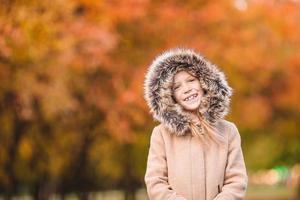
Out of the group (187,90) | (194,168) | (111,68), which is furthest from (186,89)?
(111,68)

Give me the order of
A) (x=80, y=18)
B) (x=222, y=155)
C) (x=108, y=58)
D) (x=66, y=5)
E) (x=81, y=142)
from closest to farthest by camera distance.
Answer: (x=222, y=155)
(x=66, y=5)
(x=80, y=18)
(x=108, y=58)
(x=81, y=142)

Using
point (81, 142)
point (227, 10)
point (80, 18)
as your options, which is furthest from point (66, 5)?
point (81, 142)

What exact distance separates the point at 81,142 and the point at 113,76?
→ 227 inches

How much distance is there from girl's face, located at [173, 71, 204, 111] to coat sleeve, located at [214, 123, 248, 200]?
1.11ft

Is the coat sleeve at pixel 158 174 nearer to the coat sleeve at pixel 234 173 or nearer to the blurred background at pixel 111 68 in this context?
the coat sleeve at pixel 234 173

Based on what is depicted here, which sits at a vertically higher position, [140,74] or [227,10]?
[227,10]

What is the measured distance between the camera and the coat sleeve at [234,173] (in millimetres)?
6324

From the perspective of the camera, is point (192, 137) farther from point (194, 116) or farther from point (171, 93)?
point (171, 93)

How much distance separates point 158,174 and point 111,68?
59.1ft

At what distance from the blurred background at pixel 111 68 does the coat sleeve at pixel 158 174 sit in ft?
30.4

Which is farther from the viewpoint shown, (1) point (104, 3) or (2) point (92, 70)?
(2) point (92, 70)

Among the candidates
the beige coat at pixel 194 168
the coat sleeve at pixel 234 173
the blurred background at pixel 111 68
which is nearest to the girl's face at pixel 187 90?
the beige coat at pixel 194 168

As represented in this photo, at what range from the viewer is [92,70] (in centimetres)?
2416

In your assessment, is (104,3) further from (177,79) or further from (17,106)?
(177,79)
